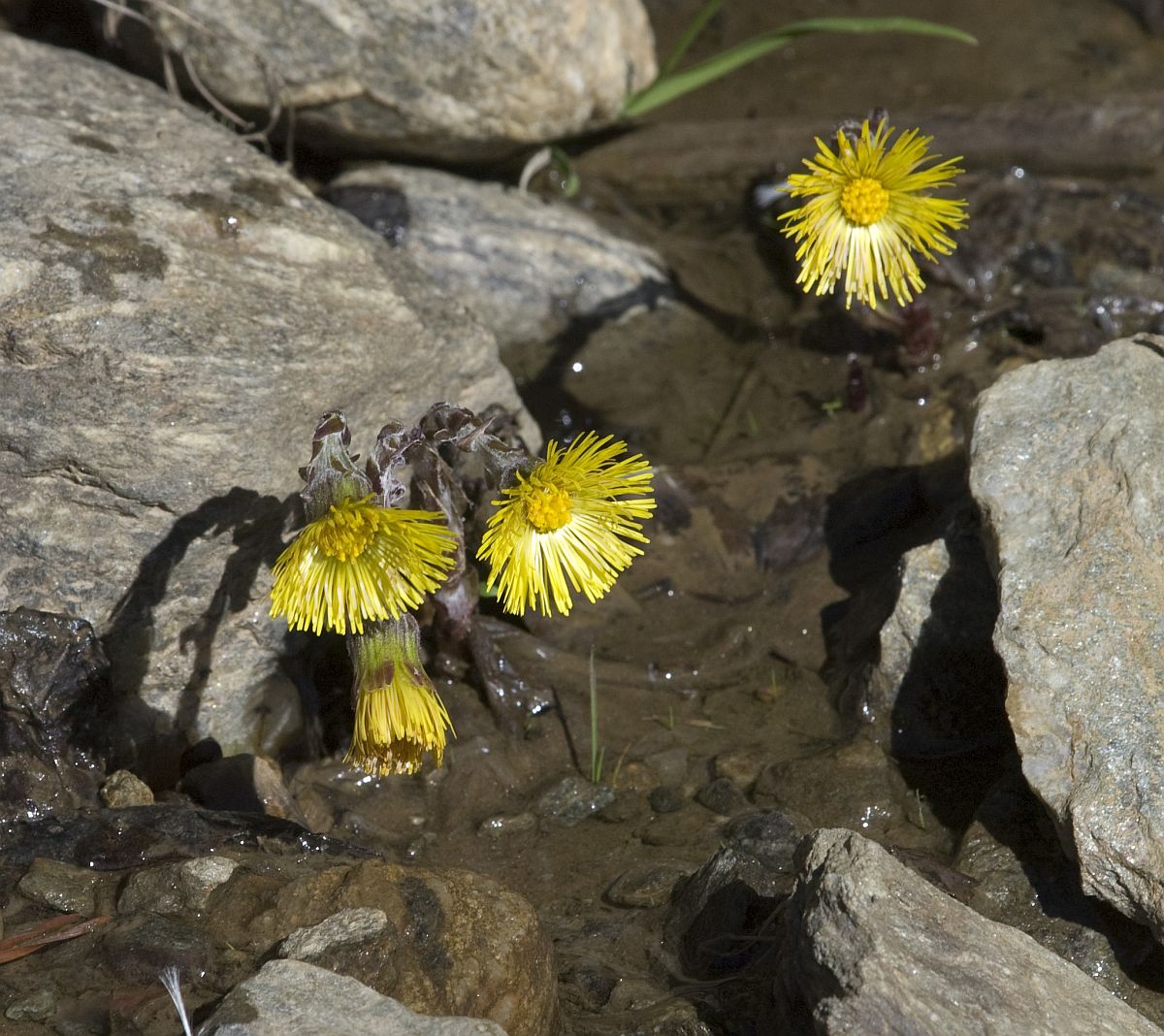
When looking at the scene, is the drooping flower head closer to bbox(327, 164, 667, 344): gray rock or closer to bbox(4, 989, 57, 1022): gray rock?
A: bbox(4, 989, 57, 1022): gray rock

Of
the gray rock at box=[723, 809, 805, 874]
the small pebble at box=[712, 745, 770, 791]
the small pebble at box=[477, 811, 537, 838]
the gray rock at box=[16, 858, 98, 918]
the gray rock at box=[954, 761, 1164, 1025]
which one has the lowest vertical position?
the small pebble at box=[477, 811, 537, 838]

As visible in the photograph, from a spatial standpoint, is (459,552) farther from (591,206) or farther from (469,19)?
(591,206)

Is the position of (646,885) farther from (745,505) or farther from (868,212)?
(868,212)

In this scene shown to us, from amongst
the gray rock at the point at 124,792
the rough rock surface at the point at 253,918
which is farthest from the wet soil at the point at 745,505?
the gray rock at the point at 124,792

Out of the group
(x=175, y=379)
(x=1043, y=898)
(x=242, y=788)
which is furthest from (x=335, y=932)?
(x=1043, y=898)

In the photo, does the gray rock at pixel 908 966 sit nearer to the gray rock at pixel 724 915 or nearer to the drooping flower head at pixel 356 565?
the gray rock at pixel 724 915

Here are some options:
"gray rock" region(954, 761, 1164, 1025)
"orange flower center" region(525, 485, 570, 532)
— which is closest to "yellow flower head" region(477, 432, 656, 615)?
"orange flower center" region(525, 485, 570, 532)
